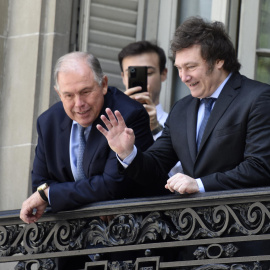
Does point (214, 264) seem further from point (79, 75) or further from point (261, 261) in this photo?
point (79, 75)

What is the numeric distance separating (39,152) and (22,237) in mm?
549

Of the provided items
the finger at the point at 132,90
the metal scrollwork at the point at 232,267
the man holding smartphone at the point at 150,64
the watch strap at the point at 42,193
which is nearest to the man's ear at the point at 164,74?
the man holding smartphone at the point at 150,64

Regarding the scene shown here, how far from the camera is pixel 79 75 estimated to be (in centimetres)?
698

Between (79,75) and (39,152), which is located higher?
(79,75)

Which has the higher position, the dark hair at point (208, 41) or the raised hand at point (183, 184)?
the dark hair at point (208, 41)

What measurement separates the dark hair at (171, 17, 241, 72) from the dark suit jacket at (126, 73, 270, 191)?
12 centimetres

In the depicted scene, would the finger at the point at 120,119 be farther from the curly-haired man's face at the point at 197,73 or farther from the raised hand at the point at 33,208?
the raised hand at the point at 33,208

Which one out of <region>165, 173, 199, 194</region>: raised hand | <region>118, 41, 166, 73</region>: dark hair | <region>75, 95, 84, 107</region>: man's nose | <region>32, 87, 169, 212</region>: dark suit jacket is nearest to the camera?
<region>165, 173, 199, 194</region>: raised hand

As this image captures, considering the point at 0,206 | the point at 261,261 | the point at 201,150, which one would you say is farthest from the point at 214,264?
the point at 0,206

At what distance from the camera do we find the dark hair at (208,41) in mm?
6734

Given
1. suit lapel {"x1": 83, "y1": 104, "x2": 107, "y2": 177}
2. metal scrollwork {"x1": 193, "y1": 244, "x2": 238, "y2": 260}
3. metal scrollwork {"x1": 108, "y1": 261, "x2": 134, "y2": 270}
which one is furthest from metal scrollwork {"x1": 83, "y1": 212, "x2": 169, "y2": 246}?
suit lapel {"x1": 83, "y1": 104, "x2": 107, "y2": 177}

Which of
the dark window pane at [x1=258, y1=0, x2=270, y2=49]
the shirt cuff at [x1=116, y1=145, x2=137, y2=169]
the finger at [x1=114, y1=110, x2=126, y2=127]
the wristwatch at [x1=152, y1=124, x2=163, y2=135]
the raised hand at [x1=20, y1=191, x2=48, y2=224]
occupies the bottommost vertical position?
the raised hand at [x1=20, y1=191, x2=48, y2=224]

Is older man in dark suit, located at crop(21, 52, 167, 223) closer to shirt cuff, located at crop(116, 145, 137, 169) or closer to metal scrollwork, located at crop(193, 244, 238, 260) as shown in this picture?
shirt cuff, located at crop(116, 145, 137, 169)

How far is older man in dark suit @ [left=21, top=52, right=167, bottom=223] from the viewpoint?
22.4 feet
